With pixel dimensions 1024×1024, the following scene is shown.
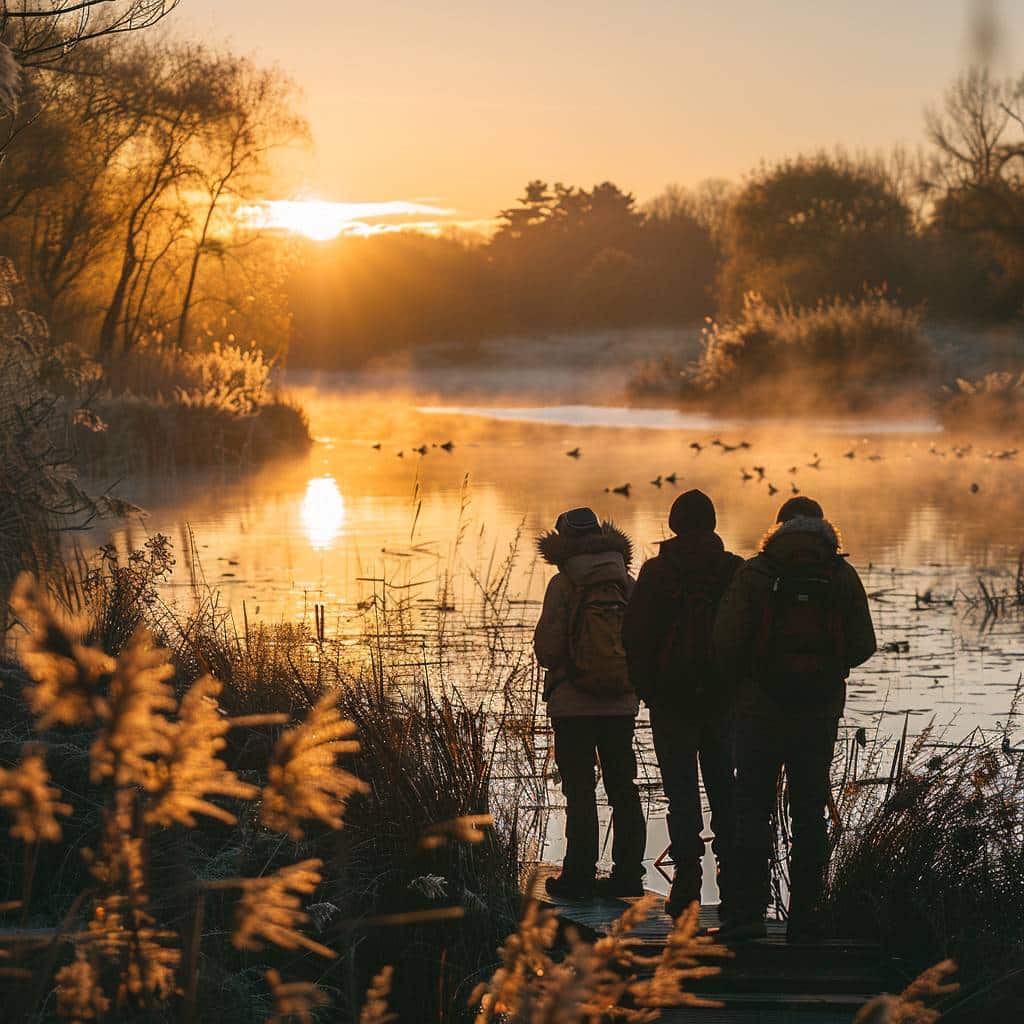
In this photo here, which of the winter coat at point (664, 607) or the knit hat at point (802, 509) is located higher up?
the knit hat at point (802, 509)

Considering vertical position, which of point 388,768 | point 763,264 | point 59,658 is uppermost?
point 763,264

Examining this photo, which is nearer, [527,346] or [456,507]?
[456,507]

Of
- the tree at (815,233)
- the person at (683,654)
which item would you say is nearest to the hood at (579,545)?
the person at (683,654)

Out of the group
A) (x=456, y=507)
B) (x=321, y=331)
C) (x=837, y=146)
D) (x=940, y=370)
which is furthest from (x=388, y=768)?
(x=321, y=331)

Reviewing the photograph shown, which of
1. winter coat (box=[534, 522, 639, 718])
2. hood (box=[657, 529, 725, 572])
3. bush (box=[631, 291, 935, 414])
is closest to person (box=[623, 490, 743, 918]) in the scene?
hood (box=[657, 529, 725, 572])

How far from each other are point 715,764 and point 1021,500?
19.1m

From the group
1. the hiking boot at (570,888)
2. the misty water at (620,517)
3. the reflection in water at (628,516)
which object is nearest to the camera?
the hiking boot at (570,888)

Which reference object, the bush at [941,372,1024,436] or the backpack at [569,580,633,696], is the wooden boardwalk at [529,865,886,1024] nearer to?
the backpack at [569,580,633,696]

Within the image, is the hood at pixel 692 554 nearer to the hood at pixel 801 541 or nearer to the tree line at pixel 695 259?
the hood at pixel 801 541

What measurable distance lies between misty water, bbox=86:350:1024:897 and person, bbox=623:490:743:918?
150 centimetres

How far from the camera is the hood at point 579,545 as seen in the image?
22.5 feet

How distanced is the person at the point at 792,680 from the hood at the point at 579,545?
917 millimetres

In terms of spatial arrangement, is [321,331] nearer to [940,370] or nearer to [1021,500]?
[940,370]

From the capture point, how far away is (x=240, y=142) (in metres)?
44.1
